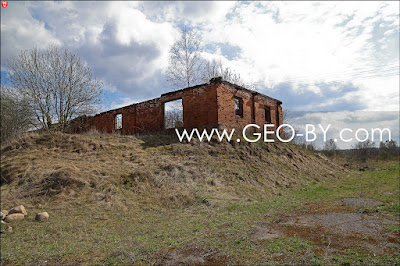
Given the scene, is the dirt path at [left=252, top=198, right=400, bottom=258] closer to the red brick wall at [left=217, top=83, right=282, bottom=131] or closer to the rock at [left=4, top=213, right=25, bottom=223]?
the rock at [left=4, top=213, right=25, bottom=223]

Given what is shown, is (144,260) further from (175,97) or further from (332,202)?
(175,97)

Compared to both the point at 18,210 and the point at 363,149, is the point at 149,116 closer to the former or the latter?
the point at 18,210

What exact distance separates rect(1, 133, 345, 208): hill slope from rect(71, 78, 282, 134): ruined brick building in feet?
5.43

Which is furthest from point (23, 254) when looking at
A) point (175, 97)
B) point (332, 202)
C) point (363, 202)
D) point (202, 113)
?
point (175, 97)

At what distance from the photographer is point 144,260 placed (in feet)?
13.1

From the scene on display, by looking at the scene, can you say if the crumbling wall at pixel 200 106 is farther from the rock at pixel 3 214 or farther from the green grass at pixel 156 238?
the rock at pixel 3 214

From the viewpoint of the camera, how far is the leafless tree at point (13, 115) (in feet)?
46.9

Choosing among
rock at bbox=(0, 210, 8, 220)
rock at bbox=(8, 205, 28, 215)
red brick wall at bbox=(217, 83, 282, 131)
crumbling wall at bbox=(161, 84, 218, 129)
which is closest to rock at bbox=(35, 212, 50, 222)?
rock at bbox=(8, 205, 28, 215)

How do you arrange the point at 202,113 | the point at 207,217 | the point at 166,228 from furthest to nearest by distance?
1. the point at 202,113
2. the point at 207,217
3. the point at 166,228

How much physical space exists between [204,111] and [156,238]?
9.21 metres

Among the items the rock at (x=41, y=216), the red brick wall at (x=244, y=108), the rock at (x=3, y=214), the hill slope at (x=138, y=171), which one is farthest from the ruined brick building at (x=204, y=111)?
the rock at (x=3, y=214)

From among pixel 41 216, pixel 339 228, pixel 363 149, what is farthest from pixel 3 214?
pixel 363 149

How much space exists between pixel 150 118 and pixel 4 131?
8.08 metres

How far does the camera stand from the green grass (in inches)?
155
